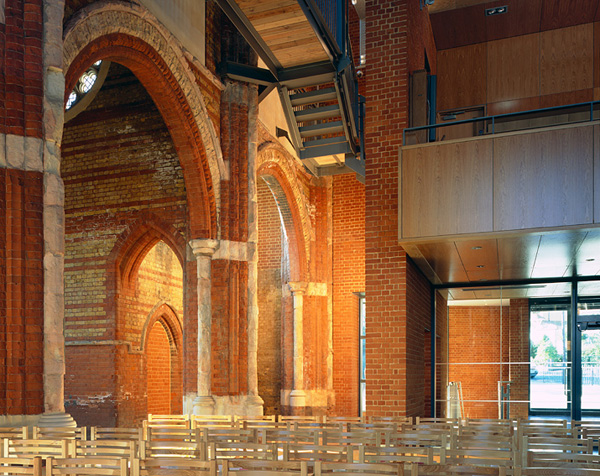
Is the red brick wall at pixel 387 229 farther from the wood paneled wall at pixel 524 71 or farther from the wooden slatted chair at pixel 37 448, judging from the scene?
the wooden slatted chair at pixel 37 448

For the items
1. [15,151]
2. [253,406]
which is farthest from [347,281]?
[15,151]

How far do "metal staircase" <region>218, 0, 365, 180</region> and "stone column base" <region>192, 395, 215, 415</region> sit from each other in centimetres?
495

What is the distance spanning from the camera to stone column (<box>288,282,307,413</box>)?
1714cm

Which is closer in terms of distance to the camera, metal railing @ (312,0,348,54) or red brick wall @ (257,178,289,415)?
metal railing @ (312,0,348,54)

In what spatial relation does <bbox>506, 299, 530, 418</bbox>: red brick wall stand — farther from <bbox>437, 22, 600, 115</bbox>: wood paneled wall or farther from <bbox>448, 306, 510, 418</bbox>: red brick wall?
<bbox>437, 22, 600, 115</bbox>: wood paneled wall

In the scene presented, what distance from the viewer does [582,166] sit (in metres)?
7.60

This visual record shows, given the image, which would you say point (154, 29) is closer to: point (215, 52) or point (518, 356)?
point (215, 52)

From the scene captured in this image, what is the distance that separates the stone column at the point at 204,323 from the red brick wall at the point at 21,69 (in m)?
4.96

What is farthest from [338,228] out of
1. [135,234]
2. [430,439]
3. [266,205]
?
[430,439]

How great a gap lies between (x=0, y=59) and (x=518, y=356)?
28.1ft

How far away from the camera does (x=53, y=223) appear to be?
7961mm

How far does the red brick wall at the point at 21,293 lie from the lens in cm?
748

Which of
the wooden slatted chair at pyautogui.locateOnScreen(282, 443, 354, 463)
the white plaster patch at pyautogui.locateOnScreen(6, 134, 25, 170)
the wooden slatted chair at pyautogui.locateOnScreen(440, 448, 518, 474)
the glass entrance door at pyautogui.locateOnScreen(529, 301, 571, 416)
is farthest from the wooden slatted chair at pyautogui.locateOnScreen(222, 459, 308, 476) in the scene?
the glass entrance door at pyautogui.locateOnScreen(529, 301, 571, 416)

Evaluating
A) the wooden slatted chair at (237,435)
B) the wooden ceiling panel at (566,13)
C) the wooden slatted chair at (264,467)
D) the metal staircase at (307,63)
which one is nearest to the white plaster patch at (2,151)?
the metal staircase at (307,63)
